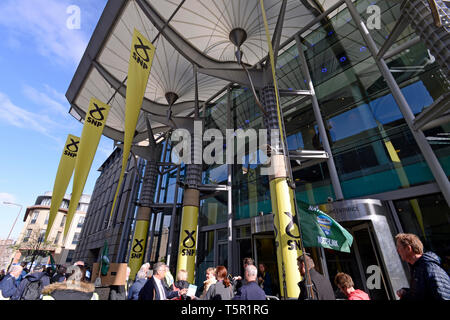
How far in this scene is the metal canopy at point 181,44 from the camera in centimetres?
1315

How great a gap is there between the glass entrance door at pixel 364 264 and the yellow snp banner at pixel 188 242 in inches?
301

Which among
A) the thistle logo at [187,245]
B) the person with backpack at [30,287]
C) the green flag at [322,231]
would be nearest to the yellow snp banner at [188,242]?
the thistle logo at [187,245]

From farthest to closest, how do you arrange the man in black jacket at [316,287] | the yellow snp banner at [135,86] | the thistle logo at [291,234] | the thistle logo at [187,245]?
the thistle logo at [187,245] → the thistle logo at [291,234] → the yellow snp banner at [135,86] → the man in black jacket at [316,287]

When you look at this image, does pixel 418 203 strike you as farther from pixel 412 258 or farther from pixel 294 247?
pixel 412 258

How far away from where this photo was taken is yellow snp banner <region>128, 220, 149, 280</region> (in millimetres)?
16203

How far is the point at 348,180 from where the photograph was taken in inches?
373

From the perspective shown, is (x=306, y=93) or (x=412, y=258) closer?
(x=412, y=258)

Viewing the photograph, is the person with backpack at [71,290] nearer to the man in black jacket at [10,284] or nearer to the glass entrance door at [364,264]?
the man in black jacket at [10,284]

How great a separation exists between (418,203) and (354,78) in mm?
6247

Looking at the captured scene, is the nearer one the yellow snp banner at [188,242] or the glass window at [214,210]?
the yellow snp banner at [188,242]

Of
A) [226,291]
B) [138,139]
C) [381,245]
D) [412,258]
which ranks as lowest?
[226,291]

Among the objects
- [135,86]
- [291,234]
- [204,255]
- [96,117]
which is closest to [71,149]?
[96,117]

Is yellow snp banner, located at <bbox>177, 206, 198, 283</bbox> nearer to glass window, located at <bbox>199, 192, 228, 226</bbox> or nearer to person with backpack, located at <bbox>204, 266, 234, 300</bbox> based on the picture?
glass window, located at <bbox>199, 192, 228, 226</bbox>
